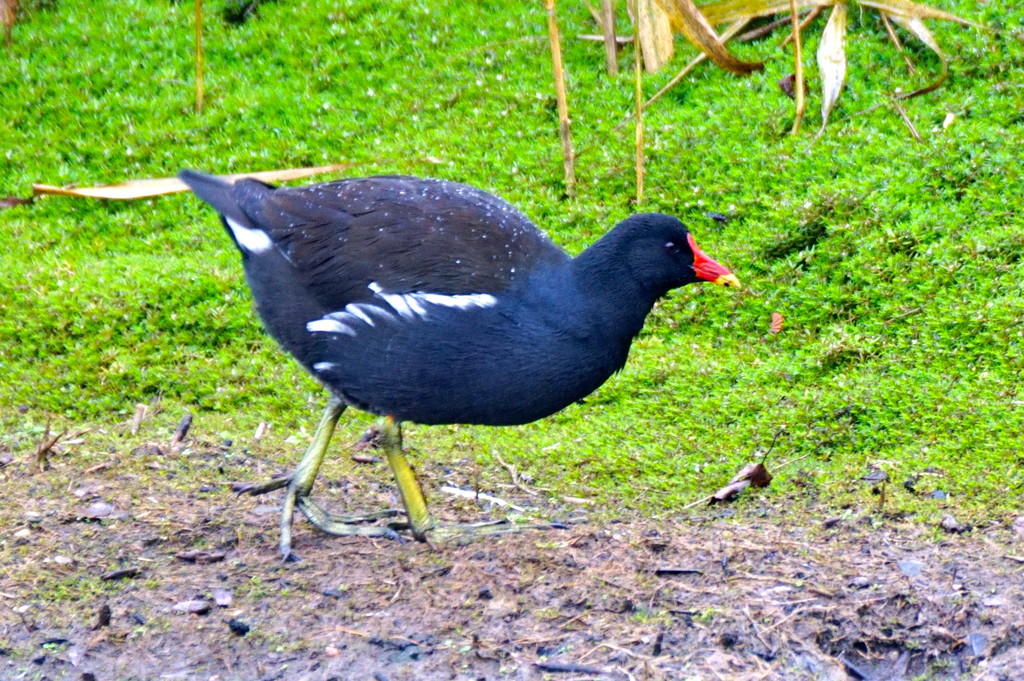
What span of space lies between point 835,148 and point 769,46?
112cm

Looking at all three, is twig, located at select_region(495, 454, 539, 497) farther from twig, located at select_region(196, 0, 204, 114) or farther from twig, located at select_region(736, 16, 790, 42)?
twig, located at select_region(736, 16, 790, 42)

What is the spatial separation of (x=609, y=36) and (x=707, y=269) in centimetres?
309

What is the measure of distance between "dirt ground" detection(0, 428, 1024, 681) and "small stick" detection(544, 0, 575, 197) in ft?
7.16

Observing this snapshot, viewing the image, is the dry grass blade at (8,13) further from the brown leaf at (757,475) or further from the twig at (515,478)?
the brown leaf at (757,475)

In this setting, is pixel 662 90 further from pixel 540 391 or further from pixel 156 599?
pixel 156 599

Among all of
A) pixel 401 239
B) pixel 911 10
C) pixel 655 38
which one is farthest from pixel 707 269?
pixel 655 38

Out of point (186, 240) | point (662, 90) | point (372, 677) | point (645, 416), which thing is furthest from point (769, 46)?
point (372, 677)

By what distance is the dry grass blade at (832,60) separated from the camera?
5.99 meters

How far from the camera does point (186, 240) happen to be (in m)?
6.34

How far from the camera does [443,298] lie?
372 cm

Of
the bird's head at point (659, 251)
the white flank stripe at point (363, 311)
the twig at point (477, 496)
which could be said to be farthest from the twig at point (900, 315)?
the white flank stripe at point (363, 311)

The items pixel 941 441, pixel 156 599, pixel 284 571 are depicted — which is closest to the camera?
pixel 156 599

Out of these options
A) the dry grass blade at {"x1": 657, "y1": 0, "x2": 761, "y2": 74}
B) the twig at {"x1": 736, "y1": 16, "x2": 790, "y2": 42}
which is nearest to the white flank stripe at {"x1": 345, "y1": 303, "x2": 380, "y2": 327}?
the dry grass blade at {"x1": 657, "y1": 0, "x2": 761, "y2": 74}

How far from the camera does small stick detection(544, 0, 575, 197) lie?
5.38 metres
